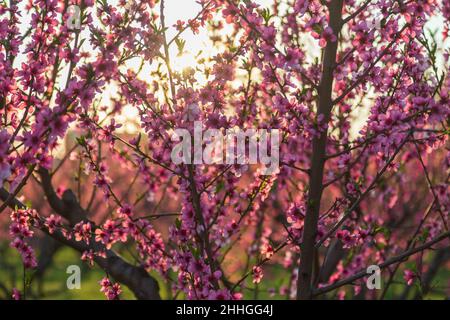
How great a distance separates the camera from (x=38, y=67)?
4.24m

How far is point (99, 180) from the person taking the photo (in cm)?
517

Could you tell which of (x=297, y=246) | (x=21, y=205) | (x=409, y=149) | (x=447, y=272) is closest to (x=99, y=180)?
(x=21, y=205)

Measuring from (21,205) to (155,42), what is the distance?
5.89ft

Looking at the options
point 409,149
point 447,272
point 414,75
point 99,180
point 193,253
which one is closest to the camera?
point 193,253

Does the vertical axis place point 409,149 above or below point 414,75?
above

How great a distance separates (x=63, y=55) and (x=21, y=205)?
1.34 meters

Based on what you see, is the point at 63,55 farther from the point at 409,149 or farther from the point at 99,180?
the point at 409,149

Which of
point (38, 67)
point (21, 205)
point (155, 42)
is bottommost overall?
point (21, 205)

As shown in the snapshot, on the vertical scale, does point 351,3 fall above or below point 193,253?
above
